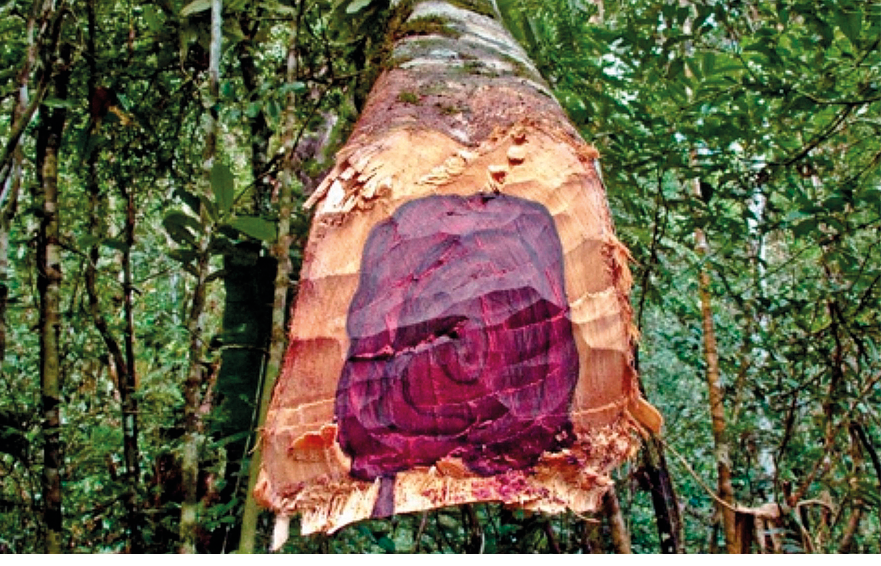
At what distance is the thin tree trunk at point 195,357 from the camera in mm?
1204

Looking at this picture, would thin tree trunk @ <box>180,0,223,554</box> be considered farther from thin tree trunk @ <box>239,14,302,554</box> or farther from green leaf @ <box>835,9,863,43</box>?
green leaf @ <box>835,9,863,43</box>

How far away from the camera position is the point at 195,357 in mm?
1264

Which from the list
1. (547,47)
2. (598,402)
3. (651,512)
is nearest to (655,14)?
(547,47)

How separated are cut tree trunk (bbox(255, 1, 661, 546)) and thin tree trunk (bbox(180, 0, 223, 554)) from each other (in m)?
0.56

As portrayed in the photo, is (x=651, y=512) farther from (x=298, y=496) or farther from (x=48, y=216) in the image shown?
(x=298, y=496)

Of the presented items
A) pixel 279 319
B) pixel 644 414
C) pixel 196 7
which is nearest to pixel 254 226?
pixel 279 319

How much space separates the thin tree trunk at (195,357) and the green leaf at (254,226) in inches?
4.8

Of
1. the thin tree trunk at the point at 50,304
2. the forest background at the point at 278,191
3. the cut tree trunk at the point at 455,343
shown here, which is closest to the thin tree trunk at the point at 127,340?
the forest background at the point at 278,191

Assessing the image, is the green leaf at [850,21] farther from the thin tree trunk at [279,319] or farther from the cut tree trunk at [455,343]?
the thin tree trunk at [279,319]

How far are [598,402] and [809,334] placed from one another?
1909 mm

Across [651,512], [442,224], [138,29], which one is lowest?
[651,512]

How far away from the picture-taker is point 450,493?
0.66 meters

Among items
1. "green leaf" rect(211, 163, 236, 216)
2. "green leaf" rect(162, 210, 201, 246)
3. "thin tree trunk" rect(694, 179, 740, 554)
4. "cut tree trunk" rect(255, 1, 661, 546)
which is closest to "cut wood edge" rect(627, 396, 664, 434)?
"cut tree trunk" rect(255, 1, 661, 546)

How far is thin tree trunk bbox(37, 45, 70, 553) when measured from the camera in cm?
175
